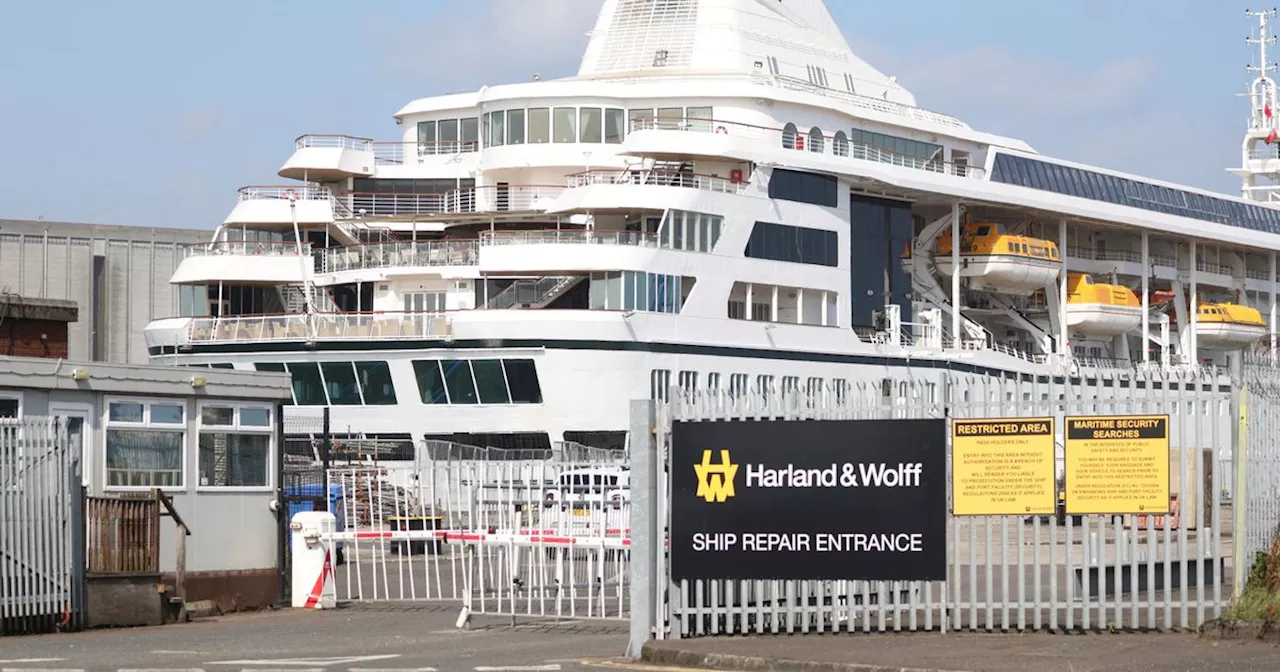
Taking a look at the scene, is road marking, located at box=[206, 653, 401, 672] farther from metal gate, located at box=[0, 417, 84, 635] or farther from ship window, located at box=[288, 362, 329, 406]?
ship window, located at box=[288, 362, 329, 406]

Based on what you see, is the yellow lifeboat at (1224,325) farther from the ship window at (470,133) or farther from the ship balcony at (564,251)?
the ship balcony at (564,251)

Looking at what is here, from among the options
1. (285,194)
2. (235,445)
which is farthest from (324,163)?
(235,445)

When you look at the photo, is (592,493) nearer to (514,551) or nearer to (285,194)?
(514,551)

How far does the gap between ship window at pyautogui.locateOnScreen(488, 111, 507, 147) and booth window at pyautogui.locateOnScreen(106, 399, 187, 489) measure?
1236 inches

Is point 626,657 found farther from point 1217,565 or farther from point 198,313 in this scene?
point 198,313

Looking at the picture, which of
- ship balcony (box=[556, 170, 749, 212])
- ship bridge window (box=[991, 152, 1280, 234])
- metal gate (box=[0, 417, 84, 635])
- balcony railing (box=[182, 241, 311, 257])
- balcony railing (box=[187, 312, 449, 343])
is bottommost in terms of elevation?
metal gate (box=[0, 417, 84, 635])

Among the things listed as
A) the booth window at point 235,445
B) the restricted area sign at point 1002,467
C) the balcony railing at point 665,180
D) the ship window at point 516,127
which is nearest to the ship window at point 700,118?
the balcony railing at point 665,180

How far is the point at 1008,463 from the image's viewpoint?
15.4 metres

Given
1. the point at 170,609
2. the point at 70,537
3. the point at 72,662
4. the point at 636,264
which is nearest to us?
the point at 72,662

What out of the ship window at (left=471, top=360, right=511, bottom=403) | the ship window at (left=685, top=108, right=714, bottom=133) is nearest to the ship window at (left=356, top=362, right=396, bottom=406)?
the ship window at (left=471, top=360, right=511, bottom=403)

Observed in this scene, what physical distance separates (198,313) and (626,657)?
3650 cm

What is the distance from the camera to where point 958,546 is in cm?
1612

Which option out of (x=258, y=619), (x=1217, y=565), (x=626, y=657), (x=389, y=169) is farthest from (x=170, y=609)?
(x=389, y=169)

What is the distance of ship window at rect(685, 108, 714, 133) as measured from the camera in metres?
52.1
